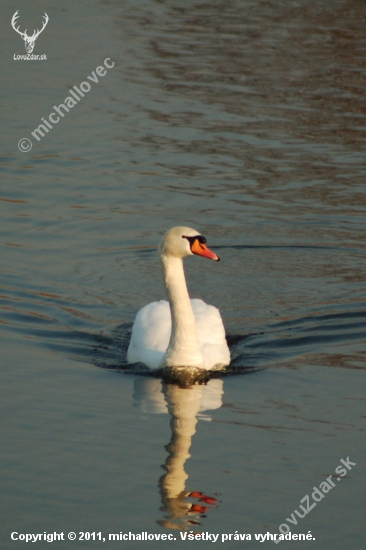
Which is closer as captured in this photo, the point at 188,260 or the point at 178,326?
the point at 178,326

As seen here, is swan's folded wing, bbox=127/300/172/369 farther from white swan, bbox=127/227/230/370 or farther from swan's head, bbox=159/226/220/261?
swan's head, bbox=159/226/220/261

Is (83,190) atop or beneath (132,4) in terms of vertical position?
beneath

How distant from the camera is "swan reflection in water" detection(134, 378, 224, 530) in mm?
7285

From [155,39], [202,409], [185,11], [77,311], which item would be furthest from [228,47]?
[202,409]

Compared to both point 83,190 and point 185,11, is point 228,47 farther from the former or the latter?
point 83,190

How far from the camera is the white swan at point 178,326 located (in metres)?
9.47

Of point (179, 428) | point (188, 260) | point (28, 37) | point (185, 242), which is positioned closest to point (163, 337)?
point (185, 242)

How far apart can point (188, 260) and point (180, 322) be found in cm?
380

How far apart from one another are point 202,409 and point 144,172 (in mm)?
7278

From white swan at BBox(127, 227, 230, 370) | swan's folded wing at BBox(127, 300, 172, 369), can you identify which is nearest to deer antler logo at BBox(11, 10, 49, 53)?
white swan at BBox(127, 227, 230, 370)

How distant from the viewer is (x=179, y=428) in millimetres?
8656

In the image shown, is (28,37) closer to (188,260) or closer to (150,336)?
(188,260)

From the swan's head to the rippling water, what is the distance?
128 cm

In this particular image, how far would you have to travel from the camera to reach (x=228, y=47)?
2236 centimetres
